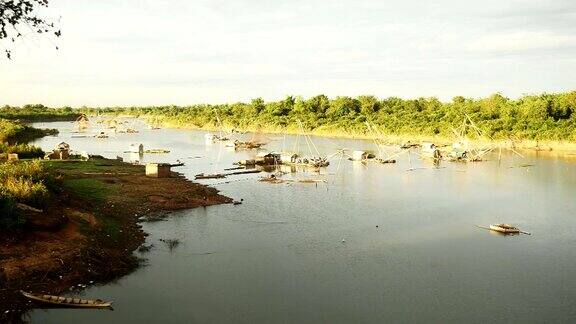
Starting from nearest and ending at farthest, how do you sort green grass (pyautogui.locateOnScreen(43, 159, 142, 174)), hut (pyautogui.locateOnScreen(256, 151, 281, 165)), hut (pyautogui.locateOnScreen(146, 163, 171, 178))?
green grass (pyautogui.locateOnScreen(43, 159, 142, 174))
hut (pyautogui.locateOnScreen(146, 163, 171, 178))
hut (pyautogui.locateOnScreen(256, 151, 281, 165))

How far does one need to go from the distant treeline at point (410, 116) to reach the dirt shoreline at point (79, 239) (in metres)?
65.2

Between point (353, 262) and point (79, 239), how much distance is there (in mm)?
13673

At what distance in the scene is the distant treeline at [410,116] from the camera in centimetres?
9331

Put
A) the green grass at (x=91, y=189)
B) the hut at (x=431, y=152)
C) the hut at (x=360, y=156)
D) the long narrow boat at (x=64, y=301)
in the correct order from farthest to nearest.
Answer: the hut at (x=431, y=152), the hut at (x=360, y=156), the green grass at (x=91, y=189), the long narrow boat at (x=64, y=301)

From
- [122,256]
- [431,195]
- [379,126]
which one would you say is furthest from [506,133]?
[122,256]

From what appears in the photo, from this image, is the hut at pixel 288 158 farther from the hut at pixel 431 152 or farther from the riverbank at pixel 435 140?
the hut at pixel 431 152

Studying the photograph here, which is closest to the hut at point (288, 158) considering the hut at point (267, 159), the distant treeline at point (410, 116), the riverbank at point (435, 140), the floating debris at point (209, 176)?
the hut at point (267, 159)

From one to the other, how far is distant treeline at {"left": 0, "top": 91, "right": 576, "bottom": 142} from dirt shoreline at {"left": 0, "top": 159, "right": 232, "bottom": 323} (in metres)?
65.2

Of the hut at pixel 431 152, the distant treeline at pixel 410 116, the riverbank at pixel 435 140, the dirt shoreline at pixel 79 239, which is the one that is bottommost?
the dirt shoreline at pixel 79 239

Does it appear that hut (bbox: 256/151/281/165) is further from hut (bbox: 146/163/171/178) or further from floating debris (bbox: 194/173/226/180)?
hut (bbox: 146/163/171/178)

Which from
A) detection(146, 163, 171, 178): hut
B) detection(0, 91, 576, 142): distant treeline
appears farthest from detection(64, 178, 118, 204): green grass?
detection(0, 91, 576, 142): distant treeline

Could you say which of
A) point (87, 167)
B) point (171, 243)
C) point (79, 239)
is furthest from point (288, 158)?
point (79, 239)

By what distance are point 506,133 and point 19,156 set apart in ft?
256

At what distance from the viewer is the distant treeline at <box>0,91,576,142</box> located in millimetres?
93312
